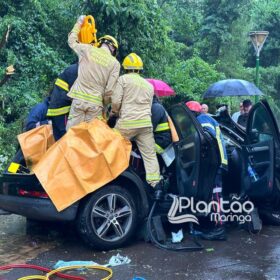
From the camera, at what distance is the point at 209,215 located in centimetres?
591

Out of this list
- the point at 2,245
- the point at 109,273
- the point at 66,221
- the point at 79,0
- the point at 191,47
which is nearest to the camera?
the point at 109,273

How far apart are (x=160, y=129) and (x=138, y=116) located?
1.31 ft

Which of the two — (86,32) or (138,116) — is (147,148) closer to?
(138,116)

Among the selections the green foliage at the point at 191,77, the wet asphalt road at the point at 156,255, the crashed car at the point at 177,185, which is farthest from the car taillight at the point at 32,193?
the green foliage at the point at 191,77

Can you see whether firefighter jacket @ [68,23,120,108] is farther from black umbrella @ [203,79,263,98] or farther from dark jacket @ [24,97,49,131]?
black umbrella @ [203,79,263,98]

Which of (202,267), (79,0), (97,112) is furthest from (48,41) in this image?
(202,267)

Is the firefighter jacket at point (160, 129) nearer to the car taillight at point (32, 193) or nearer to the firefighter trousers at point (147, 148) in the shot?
the firefighter trousers at point (147, 148)

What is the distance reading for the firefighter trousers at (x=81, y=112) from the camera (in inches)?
226

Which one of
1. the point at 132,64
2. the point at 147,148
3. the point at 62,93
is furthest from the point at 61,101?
the point at 147,148

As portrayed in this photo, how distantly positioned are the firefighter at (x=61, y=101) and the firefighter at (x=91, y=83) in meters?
0.13

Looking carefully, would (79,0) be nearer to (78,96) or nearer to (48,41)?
(48,41)

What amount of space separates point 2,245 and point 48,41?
8263mm

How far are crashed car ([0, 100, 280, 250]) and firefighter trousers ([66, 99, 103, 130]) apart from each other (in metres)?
0.78

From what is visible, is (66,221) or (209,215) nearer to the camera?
(66,221)
